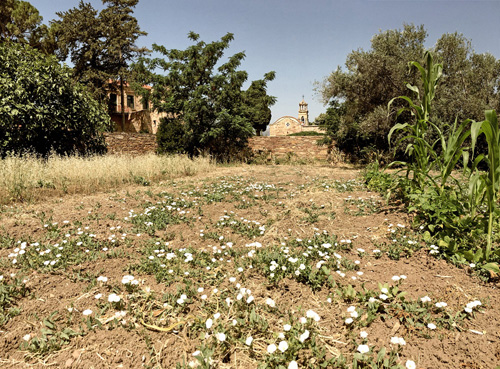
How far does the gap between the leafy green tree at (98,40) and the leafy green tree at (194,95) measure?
13.0 meters

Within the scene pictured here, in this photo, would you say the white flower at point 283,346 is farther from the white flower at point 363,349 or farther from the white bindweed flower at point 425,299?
the white bindweed flower at point 425,299

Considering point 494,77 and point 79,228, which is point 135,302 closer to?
point 79,228

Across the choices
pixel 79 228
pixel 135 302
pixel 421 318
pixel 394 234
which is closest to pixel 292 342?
pixel 421 318

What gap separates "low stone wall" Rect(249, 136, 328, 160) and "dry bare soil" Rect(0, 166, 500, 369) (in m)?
11.7

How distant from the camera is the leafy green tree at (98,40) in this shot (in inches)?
875

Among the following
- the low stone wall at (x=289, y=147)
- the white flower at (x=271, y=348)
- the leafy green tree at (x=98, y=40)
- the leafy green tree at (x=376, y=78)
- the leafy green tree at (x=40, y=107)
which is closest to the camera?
the white flower at (x=271, y=348)

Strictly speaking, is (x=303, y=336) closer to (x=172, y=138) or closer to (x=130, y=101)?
(x=172, y=138)

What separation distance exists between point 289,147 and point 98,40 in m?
19.8

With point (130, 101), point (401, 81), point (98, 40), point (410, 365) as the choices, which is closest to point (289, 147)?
point (401, 81)

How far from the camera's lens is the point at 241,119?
12.7 metres

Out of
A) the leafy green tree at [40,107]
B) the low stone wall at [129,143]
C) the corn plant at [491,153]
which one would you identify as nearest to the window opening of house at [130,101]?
the low stone wall at [129,143]

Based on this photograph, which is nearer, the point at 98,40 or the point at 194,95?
the point at 194,95

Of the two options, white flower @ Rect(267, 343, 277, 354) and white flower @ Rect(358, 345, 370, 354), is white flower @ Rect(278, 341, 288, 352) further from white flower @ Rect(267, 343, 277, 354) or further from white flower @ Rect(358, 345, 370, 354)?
white flower @ Rect(358, 345, 370, 354)

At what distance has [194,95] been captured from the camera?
40.3 ft
